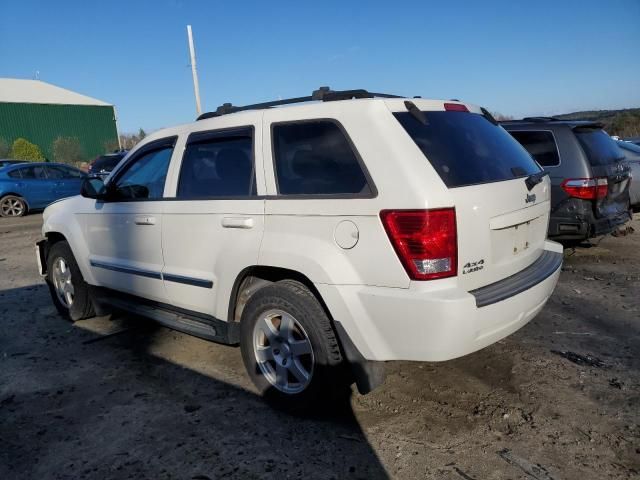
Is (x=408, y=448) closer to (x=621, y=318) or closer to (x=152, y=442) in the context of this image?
(x=152, y=442)

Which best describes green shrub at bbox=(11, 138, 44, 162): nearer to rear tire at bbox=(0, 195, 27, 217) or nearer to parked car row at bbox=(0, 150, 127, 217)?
parked car row at bbox=(0, 150, 127, 217)

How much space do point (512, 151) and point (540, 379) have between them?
61.2 inches

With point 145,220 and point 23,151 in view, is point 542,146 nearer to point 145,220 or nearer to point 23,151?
point 145,220

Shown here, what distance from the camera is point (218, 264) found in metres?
3.13

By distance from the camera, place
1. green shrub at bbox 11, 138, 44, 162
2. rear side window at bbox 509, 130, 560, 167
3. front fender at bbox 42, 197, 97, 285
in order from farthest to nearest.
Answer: green shrub at bbox 11, 138, 44, 162 → rear side window at bbox 509, 130, 560, 167 → front fender at bbox 42, 197, 97, 285

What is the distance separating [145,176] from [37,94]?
185 feet

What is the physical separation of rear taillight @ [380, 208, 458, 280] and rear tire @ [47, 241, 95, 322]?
341 cm

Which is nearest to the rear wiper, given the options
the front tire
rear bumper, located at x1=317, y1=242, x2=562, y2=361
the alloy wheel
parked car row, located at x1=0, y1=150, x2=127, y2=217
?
rear bumper, located at x1=317, y1=242, x2=562, y2=361

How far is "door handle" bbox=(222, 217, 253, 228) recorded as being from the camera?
2.93 metres

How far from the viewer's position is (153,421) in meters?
2.92

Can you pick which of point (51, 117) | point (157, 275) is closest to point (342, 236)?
point (157, 275)

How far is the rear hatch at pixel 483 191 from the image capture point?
2.47m

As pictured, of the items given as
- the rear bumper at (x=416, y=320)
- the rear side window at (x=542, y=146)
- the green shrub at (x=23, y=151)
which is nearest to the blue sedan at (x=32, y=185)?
the rear side window at (x=542, y=146)

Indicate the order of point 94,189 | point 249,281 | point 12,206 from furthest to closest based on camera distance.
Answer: point 12,206 < point 94,189 < point 249,281
